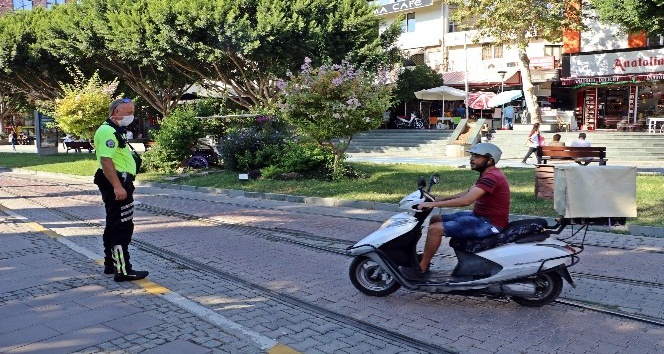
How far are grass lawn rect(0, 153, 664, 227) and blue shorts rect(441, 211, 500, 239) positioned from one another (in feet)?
16.8

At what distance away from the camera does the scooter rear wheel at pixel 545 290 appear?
511 cm

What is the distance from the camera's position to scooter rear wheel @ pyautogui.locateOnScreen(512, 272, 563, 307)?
5.11 metres

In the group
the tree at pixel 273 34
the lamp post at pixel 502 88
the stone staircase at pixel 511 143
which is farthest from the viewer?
the lamp post at pixel 502 88

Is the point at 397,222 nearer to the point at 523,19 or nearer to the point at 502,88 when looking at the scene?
the point at 523,19

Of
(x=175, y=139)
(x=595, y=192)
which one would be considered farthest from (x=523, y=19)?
(x=595, y=192)

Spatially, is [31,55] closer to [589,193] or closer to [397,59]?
[397,59]

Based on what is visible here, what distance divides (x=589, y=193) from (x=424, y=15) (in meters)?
35.3

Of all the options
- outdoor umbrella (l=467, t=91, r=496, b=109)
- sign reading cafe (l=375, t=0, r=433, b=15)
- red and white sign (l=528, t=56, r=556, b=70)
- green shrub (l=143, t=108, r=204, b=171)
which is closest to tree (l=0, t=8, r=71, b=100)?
green shrub (l=143, t=108, r=204, b=171)

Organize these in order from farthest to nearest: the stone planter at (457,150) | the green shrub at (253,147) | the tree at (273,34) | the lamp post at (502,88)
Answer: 1. the lamp post at (502,88)
2. the tree at (273,34)
3. the stone planter at (457,150)
4. the green shrub at (253,147)

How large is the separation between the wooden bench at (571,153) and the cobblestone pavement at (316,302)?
3750 millimetres

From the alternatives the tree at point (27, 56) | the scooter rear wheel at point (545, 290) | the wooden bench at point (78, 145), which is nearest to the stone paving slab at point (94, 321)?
the scooter rear wheel at point (545, 290)

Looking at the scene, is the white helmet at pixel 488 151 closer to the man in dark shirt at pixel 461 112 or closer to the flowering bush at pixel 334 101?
the flowering bush at pixel 334 101

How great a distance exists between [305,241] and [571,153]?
23.2 ft

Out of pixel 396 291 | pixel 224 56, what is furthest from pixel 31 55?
pixel 396 291
